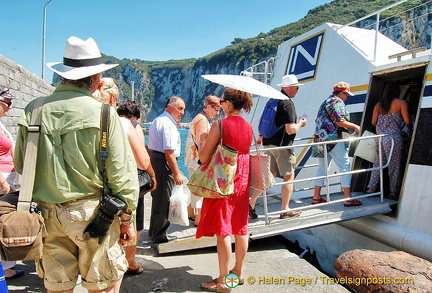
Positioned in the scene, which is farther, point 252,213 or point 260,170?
point 252,213

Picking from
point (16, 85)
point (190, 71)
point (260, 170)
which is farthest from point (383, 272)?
point (190, 71)

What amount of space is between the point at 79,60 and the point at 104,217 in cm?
89

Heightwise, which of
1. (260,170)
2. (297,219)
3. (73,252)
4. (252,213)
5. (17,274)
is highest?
(260,170)

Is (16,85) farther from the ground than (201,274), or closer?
farther from the ground

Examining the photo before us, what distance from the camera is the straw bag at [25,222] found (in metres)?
1.71

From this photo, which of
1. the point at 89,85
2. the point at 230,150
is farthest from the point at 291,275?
the point at 89,85

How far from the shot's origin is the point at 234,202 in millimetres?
2998

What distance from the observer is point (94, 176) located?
6.15ft

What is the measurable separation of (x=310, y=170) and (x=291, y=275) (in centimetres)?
277

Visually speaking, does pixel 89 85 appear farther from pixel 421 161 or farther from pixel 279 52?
pixel 279 52

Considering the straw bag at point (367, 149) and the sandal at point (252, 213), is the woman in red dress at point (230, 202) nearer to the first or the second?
the sandal at point (252, 213)

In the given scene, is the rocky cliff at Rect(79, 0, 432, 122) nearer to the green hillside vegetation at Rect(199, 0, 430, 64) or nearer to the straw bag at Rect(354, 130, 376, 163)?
the green hillside vegetation at Rect(199, 0, 430, 64)

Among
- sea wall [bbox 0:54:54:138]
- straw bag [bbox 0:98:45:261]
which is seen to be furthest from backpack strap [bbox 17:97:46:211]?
sea wall [bbox 0:54:54:138]

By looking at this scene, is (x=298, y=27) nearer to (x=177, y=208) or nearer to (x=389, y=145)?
(x=389, y=145)
